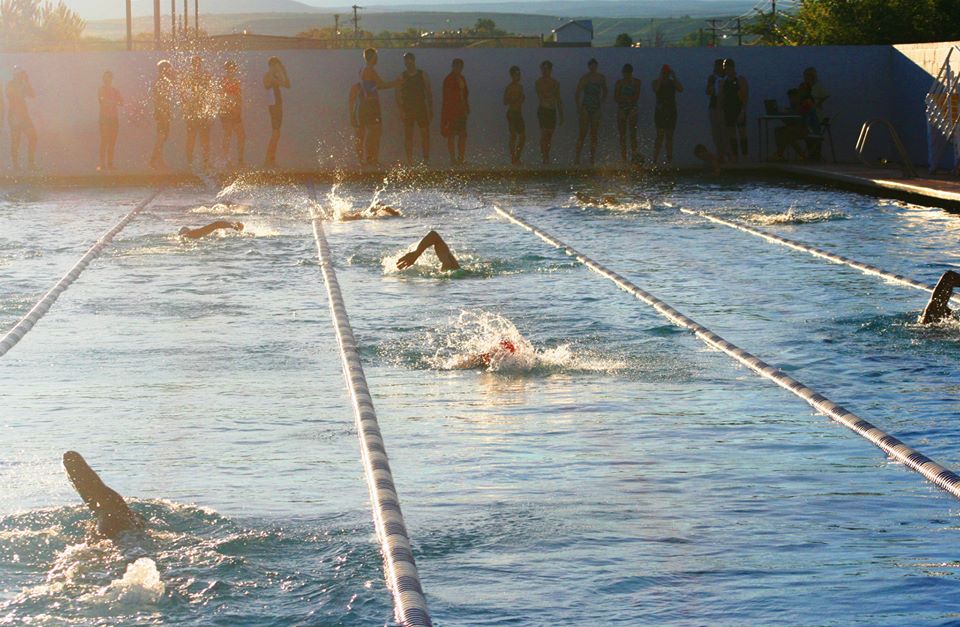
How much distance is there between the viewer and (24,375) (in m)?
7.85

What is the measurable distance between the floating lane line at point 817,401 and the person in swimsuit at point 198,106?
12.6 m

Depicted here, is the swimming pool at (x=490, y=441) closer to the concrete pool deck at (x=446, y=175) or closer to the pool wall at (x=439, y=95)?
the concrete pool deck at (x=446, y=175)

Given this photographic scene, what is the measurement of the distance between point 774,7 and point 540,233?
52.8m

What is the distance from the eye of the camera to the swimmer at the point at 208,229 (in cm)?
1419

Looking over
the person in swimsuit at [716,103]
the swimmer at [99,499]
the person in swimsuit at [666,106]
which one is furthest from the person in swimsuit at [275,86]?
the swimmer at [99,499]

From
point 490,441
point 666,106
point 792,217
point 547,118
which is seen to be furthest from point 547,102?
point 490,441

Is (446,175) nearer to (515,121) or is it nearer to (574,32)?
(515,121)

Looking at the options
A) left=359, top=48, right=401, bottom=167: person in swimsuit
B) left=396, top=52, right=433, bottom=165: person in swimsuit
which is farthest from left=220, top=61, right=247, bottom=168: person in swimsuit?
left=396, top=52, right=433, bottom=165: person in swimsuit

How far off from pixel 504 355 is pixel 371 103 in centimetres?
1525

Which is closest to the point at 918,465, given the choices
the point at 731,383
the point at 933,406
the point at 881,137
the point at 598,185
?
the point at 933,406

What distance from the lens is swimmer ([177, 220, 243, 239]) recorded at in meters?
14.2

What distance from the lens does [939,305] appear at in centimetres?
903

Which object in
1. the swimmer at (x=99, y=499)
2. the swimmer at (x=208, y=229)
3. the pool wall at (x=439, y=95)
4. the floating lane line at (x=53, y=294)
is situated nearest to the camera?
the swimmer at (x=99, y=499)

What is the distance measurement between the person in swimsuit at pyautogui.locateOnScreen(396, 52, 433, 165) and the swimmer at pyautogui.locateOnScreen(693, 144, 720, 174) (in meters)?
3.97
